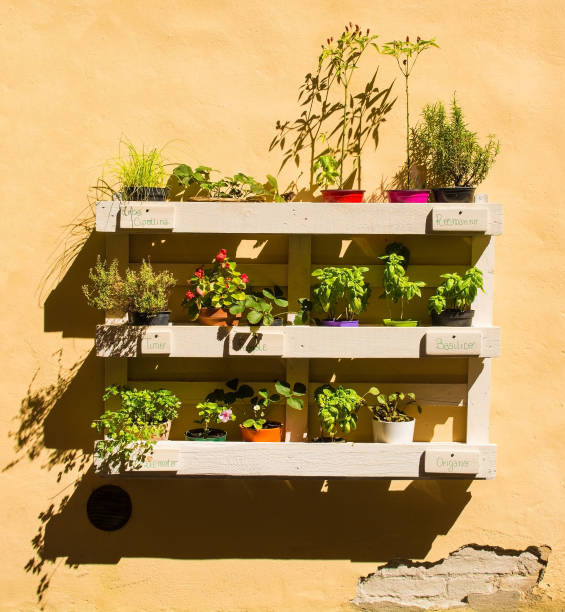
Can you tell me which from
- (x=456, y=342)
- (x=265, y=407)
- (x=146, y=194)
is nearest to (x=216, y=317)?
(x=265, y=407)

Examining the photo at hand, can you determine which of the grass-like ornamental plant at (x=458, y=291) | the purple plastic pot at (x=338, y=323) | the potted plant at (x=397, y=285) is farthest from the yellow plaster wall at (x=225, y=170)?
the purple plastic pot at (x=338, y=323)

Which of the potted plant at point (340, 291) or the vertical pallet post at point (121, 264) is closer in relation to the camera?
the potted plant at point (340, 291)

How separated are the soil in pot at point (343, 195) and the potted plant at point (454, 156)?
30 cm

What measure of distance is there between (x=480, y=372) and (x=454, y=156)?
34.6 inches

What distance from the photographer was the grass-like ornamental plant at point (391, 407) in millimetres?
2720

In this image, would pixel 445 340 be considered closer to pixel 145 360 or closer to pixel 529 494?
pixel 529 494

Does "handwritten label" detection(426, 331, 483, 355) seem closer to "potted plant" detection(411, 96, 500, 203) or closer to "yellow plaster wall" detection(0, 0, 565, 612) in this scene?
"yellow plaster wall" detection(0, 0, 565, 612)

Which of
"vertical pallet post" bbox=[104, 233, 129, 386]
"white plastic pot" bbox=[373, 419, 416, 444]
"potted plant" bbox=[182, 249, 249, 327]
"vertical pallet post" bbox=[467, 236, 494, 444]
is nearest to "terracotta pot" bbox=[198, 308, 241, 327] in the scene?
"potted plant" bbox=[182, 249, 249, 327]

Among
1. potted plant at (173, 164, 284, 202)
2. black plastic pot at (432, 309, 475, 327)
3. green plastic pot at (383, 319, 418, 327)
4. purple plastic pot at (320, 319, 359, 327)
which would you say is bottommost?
purple plastic pot at (320, 319, 359, 327)

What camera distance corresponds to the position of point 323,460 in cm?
263

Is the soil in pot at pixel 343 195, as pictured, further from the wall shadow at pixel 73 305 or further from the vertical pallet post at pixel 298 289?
the wall shadow at pixel 73 305

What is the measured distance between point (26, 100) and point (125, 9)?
21.9 inches

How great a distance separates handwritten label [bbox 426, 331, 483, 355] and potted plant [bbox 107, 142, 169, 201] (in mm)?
1185

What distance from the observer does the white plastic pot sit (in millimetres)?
2682
